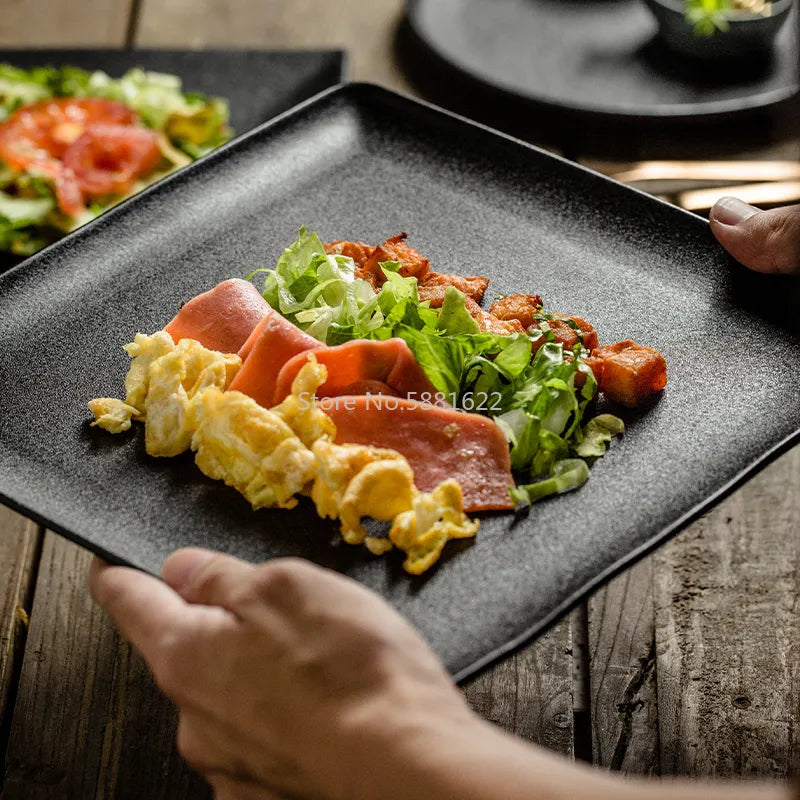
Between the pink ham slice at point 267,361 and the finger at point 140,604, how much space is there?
0.38 m

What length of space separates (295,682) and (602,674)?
2.67ft

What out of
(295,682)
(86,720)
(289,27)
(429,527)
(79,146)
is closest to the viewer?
(295,682)

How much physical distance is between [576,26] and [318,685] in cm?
276

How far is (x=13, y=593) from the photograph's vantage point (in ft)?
6.70

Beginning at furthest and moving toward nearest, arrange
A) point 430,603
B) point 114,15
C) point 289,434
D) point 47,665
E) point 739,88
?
point 114,15 → point 739,88 → point 47,665 → point 289,434 → point 430,603

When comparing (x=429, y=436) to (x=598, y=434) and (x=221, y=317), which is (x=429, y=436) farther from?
(x=221, y=317)

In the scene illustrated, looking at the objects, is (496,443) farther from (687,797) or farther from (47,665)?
(47,665)

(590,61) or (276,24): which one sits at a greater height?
(590,61)

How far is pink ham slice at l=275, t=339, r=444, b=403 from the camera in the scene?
A: 5.66ft

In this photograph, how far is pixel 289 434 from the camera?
1.61m

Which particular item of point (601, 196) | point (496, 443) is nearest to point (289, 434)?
point (496, 443)

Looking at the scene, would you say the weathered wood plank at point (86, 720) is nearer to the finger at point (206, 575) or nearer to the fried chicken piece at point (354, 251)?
the finger at point (206, 575)

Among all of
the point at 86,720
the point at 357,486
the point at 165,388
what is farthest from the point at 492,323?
the point at 86,720

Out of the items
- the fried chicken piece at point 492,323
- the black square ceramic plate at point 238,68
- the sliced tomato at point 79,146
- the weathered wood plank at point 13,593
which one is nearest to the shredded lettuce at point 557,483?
the fried chicken piece at point 492,323
